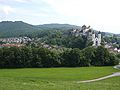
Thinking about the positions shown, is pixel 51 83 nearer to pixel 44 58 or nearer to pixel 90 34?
pixel 44 58

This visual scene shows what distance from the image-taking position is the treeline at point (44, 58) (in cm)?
7669

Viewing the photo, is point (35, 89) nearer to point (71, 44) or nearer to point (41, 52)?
point (41, 52)

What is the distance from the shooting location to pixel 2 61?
7531 cm

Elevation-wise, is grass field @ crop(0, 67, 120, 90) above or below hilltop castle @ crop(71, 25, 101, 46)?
below

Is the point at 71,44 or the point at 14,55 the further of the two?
the point at 71,44

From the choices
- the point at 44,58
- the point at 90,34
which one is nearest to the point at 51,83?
the point at 44,58

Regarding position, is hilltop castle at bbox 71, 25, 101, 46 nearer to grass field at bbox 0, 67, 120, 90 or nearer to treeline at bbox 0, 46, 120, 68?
treeline at bbox 0, 46, 120, 68

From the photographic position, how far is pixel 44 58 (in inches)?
3115

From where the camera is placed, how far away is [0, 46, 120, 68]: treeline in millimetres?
76688

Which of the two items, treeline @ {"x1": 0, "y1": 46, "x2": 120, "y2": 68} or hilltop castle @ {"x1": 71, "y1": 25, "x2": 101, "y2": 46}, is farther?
hilltop castle @ {"x1": 71, "y1": 25, "x2": 101, "y2": 46}

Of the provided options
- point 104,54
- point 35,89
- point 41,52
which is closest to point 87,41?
point 104,54

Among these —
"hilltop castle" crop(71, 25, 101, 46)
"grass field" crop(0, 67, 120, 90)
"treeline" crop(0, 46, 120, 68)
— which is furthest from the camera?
"hilltop castle" crop(71, 25, 101, 46)

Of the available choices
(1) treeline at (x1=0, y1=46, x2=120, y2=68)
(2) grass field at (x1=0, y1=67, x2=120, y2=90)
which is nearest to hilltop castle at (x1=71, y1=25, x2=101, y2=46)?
(1) treeline at (x1=0, y1=46, x2=120, y2=68)

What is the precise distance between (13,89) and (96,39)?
161m
